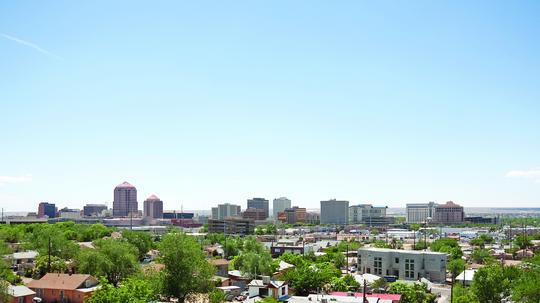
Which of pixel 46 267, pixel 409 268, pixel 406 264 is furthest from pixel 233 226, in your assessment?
pixel 46 267

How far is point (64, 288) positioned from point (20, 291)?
11.1 ft

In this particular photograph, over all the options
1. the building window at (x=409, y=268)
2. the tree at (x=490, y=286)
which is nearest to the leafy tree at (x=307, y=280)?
the tree at (x=490, y=286)

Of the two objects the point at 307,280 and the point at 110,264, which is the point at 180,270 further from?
the point at 307,280

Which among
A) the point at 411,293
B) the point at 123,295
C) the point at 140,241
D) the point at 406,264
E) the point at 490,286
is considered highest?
the point at 123,295

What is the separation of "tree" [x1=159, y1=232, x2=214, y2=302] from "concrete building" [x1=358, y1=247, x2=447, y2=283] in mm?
29153

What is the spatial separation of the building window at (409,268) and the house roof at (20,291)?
42.4 meters

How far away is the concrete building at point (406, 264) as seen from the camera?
63062 mm

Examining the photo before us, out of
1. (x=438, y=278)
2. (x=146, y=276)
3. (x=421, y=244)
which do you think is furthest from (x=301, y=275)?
(x=421, y=244)

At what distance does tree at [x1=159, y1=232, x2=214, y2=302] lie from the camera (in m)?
43.5

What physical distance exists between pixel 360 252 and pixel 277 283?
1061 inches

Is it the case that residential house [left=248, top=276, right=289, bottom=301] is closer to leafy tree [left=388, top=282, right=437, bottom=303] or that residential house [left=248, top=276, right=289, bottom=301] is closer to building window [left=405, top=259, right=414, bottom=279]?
leafy tree [left=388, top=282, right=437, bottom=303]

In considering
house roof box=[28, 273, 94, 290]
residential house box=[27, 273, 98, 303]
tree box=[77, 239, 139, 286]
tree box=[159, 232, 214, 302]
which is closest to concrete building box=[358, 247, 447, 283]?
tree box=[159, 232, 214, 302]

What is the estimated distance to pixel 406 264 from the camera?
6462cm

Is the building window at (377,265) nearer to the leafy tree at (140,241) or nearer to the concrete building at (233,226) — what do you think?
the leafy tree at (140,241)
